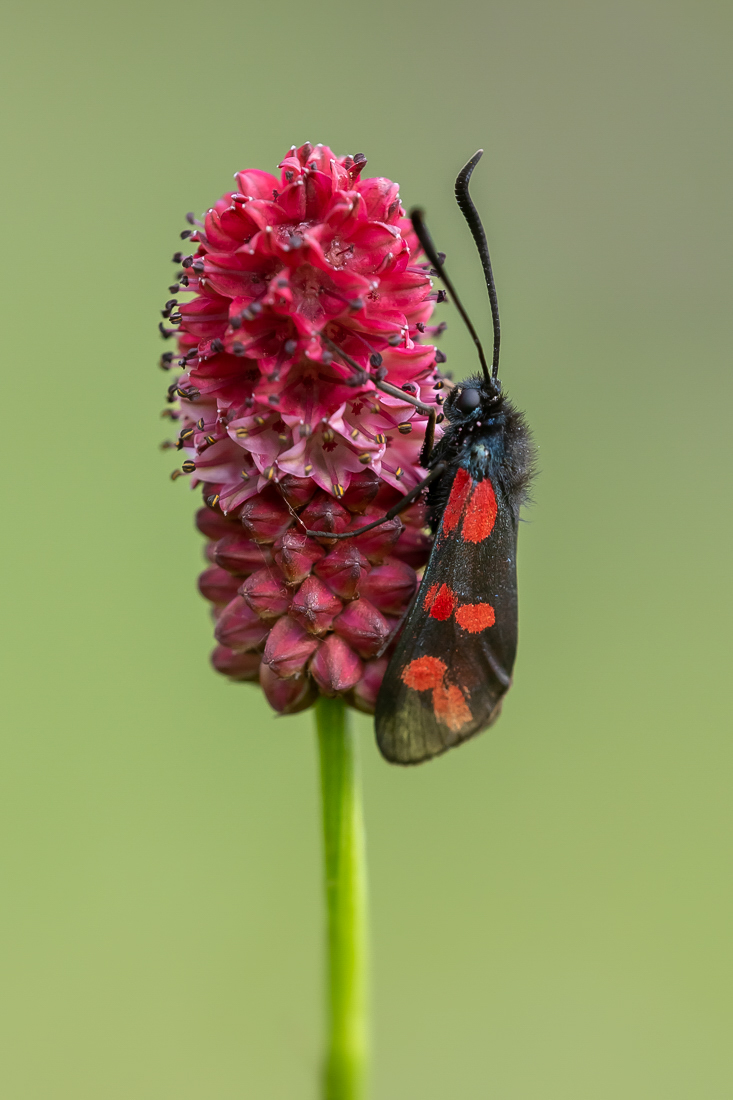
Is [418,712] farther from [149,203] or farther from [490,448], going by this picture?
[149,203]

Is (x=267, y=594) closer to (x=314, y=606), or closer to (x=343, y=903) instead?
(x=314, y=606)

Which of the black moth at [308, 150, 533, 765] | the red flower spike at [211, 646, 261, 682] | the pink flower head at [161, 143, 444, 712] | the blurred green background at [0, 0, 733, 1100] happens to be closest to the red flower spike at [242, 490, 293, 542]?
the pink flower head at [161, 143, 444, 712]

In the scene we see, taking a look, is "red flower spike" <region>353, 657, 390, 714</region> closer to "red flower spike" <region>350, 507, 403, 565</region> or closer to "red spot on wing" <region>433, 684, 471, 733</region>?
"red spot on wing" <region>433, 684, 471, 733</region>

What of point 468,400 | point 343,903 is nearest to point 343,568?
point 468,400

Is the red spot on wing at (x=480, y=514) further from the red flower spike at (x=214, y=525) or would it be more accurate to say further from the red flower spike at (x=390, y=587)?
the red flower spike at (x=214, y=525)

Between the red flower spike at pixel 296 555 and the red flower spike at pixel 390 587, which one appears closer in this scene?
the red flower spike at pixel 296 555

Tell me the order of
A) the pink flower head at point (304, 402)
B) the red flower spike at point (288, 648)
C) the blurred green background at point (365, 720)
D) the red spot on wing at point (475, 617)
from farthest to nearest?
the blurred green background at point (365, 720), the red spot on wing at point (475, 617), the red flower spike at point (288, 648), the pink flower head at point (304, 402)

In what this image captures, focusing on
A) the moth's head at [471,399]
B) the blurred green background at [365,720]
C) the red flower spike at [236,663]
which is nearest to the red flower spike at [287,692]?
the red flower spike at [236,663]
